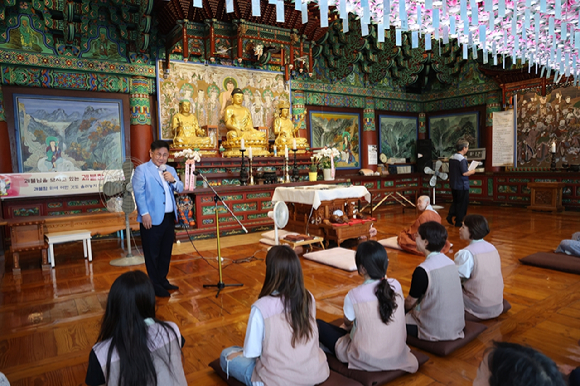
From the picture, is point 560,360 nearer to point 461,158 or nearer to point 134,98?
point 461,158

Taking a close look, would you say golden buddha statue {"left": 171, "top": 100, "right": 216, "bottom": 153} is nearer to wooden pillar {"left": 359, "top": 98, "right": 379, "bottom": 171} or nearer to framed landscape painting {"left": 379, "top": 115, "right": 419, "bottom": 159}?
wooden pillar {"left": 359, "top": 98, "right": 379, "bottom": 171}

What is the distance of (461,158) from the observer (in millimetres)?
7156

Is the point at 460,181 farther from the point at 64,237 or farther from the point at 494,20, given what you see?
the point at 64,237

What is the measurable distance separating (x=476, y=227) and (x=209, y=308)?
7.61ft

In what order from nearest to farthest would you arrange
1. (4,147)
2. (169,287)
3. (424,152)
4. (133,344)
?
1. (133,344)
2. (169,287)
3. (4,147)
4. (424,152)

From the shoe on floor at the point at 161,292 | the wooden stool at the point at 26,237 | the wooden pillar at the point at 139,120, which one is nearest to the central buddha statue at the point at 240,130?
the wooden pillar at the point at 139,120

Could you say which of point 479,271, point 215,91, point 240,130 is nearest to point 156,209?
point 479,271

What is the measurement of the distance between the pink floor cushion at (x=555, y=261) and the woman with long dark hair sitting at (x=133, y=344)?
439cm

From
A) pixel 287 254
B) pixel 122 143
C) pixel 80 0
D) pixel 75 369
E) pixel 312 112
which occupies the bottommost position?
pixel 75 369

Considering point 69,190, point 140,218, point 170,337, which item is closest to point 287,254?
point 170,337

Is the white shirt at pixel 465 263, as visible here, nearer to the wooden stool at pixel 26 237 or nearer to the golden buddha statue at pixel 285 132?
the wooden stool at pixel 26 237

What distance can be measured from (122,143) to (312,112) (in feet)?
15.6

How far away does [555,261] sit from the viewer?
4461mm

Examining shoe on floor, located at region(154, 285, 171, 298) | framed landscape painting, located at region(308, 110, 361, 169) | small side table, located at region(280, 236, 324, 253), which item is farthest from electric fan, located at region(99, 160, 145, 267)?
framed landscape painting, located at region(308, 110, 361, 169)
